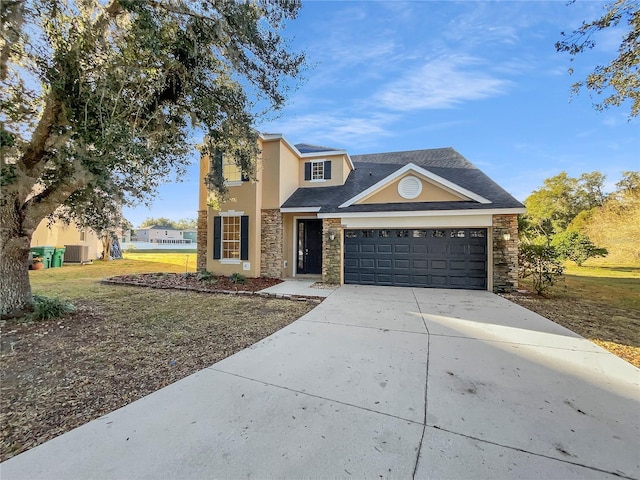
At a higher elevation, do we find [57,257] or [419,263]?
[419,263]

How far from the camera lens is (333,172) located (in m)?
12.7

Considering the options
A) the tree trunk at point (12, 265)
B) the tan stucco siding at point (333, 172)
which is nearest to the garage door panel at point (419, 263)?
the tan stucco siding at point (333, 172)

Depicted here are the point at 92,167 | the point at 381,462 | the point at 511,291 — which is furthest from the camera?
the point at 511,291

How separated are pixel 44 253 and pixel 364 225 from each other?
16.1 m

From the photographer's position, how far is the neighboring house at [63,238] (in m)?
15.2

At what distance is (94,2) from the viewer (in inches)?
185

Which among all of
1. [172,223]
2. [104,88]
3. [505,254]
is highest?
[172,223]

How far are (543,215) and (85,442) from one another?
35.1 m

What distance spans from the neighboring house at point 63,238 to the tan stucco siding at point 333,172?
12.1 metres

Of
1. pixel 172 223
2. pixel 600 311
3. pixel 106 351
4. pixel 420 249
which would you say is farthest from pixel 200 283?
pixel 172 223

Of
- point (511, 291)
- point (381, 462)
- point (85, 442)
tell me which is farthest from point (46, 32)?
point (511, 291)

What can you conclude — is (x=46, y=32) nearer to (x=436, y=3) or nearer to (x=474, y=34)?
(x=436, y=3)

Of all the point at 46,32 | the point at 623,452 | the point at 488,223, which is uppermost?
the point at 46,32

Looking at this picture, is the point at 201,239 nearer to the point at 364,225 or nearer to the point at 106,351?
the point at 364,225
